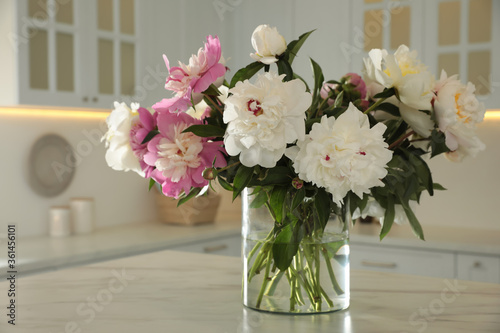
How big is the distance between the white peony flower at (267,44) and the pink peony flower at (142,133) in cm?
19

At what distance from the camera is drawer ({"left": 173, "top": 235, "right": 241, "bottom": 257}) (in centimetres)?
306

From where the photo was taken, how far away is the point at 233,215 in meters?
4.07

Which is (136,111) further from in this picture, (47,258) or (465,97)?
(47,258)

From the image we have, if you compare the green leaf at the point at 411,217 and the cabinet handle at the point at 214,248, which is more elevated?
the green leaf at the point at 411,217

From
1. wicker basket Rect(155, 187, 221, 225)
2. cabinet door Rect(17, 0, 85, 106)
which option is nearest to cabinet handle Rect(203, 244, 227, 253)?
wicker basket Rect(155, 187, 221, 225)

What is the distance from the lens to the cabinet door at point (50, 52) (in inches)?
103

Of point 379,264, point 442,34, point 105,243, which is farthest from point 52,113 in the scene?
point 442,34

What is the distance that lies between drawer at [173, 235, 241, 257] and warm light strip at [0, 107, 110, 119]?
0.86m

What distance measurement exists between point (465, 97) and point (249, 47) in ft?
9.46

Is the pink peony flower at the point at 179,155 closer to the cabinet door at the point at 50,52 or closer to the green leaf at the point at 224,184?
the green leaf at the point at 224,184

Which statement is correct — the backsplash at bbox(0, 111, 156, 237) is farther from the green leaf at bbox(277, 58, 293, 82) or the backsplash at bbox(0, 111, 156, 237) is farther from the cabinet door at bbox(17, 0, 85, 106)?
the green leaf at bbox(277, 58, 293, 82)

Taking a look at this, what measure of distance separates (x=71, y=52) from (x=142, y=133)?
6.71 feet

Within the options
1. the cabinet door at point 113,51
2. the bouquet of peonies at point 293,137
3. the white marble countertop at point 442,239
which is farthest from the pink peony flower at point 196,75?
the white marble countertop at point 442,239

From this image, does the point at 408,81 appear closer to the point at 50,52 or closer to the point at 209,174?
the point at 209,174
